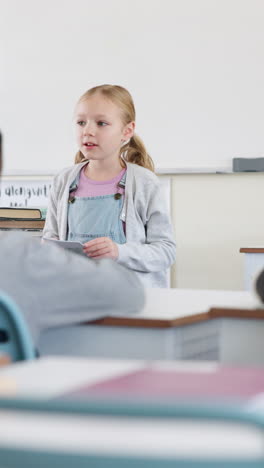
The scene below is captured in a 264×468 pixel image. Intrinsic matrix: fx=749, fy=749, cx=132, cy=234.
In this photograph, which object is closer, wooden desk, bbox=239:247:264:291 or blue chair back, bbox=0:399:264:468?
blue chair back, bbox=0:399:264:468

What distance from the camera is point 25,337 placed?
3.60 ft

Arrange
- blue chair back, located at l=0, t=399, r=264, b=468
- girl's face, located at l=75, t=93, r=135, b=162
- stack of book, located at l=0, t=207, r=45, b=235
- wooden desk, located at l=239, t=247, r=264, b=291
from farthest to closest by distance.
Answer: wooden desk, located at l=239, t=247, r=264, b=291, stack of book, located at l=0, t=207, r=45, b=235, girl's face, located at l=75, t=93, r=135, b=162, blue chair back, located at l=0, t=399, r=264, b=468

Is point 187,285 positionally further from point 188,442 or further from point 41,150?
point 188,442

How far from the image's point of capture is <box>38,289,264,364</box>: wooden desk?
1.30 m

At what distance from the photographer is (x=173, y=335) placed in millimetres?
1297

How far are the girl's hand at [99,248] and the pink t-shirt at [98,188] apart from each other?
339 millimetres

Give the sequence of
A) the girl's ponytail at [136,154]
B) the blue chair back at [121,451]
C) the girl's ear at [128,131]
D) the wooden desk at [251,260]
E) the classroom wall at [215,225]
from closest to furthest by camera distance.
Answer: the blue chair back at [121,451] → the girl's ear at [128,131] → the girl's ponytail at [136,154] → the wooden desk at [251,260] → the classroom wall at [215,225]

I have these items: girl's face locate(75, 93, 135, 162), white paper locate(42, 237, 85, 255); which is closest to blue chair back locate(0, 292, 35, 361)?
white paper locate(42, 237, 85, 255)

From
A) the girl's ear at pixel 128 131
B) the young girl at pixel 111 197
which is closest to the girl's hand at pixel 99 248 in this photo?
the young girl at pixel 111 197

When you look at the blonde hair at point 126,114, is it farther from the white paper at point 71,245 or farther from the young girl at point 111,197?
the white paper at point 71,245

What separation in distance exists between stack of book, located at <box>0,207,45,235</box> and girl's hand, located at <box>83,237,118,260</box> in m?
0.92

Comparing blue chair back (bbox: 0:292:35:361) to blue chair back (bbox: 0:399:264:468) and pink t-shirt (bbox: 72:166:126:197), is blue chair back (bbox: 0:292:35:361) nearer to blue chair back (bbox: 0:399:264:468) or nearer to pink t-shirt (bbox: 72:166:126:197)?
blue chair back (bbox: 0:399:264:468)

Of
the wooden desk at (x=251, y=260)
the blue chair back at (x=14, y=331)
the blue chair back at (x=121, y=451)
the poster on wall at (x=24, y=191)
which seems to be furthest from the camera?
the poster on wall at (x=24, y=191)

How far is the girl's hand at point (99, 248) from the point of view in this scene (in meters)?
1.88
